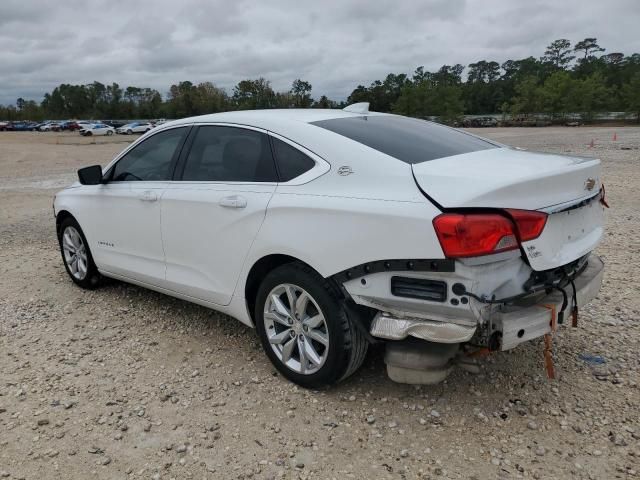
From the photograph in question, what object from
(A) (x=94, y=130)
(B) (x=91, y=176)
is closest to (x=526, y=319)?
(B) (x=91, y=176)

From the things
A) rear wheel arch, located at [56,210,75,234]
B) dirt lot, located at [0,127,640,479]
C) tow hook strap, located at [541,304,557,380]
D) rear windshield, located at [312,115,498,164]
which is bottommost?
dirt lot, located at [0,127,640,479]

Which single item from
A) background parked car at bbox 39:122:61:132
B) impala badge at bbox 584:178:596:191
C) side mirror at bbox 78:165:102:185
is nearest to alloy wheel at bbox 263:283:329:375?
impala badge at bbox 584:178:596:191

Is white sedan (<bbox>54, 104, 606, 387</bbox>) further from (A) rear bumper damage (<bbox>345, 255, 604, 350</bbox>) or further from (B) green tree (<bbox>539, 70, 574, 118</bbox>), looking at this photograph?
(B) green tree (<bbox>539, 70, 574, 118</bbox>)

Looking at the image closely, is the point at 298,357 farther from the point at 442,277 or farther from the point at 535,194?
the point at 535,194

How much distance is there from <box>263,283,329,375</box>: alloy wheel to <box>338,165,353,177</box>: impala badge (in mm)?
718

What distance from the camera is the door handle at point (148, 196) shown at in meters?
4.16

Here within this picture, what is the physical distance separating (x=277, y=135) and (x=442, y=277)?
4.88ft

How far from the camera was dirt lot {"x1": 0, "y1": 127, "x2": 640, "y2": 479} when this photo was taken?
8.95ft

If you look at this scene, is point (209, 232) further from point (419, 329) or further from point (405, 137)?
point (419, 329)

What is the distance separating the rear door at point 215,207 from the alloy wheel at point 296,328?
14.8 inches

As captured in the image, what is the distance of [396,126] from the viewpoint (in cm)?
376

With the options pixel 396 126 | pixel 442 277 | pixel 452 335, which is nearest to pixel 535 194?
pixel 442 277

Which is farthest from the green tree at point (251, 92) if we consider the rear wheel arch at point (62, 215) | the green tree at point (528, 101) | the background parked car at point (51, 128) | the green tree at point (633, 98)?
the rear wheel arch at point (62, 215)

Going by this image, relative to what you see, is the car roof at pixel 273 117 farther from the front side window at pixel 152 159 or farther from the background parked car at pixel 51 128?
the background parked car at pixel 51 128
